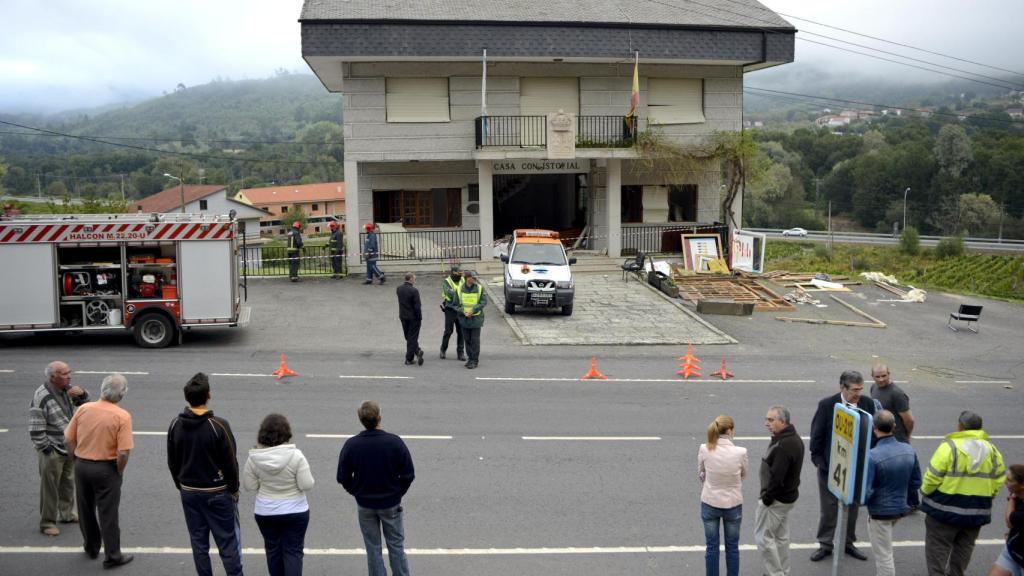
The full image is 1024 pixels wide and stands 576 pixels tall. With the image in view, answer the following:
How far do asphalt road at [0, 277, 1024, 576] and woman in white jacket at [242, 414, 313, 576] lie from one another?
1266 mm

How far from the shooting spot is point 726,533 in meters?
7.68

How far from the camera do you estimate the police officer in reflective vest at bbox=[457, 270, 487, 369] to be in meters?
17.2

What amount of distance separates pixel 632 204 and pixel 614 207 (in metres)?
2.25

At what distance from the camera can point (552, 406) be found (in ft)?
47.8

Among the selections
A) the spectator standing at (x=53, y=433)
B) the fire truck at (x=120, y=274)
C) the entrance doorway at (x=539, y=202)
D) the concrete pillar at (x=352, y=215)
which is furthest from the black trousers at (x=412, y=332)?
the entrance doorway at (x=539, y=202)

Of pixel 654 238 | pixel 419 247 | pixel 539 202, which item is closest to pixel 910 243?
pixel 539 202

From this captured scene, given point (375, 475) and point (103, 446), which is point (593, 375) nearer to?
point (375, 475)

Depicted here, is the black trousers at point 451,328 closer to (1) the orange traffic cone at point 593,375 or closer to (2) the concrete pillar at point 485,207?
Result: (1) the orange traffic cone at point 593,375

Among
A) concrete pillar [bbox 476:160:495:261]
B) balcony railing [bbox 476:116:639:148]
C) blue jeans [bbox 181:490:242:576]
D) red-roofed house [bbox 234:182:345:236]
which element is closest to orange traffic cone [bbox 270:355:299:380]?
blue jeans [bbox 181:490:242:576]

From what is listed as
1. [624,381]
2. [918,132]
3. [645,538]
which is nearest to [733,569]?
[645,538]

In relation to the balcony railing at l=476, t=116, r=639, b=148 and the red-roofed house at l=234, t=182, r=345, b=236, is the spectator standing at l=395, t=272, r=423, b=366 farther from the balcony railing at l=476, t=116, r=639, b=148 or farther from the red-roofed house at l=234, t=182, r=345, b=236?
the red-roofed house at l=234, t=182, r=345, b=236

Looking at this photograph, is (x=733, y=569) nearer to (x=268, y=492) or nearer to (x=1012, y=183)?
(x=268, y=492)

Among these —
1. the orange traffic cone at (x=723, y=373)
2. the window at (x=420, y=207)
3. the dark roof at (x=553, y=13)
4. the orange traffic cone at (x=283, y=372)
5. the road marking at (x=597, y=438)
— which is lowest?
the road marking at (x=597, y=438)

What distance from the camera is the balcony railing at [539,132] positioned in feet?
99.5
